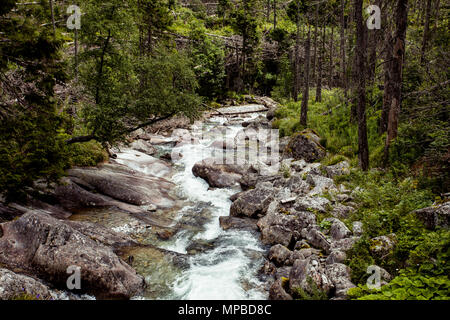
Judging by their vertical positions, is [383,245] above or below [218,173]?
above

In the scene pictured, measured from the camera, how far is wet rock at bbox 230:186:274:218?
1107cm

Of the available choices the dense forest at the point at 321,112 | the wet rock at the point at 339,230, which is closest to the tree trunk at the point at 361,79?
the dense forest at the point at 321,112

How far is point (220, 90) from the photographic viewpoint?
123 ft

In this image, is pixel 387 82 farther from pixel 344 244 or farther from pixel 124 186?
pixel 124 186

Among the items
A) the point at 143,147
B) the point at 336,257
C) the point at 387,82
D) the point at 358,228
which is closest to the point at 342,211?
the point at 358,228

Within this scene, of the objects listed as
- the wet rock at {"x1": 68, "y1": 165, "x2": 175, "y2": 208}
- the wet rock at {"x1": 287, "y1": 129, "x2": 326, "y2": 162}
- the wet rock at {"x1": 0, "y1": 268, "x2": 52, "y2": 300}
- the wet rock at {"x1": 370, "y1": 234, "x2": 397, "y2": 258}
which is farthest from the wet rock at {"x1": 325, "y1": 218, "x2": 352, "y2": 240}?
the wet rock at {"x1": 68, "y1": 165, "x2": 175, "y2": 208}

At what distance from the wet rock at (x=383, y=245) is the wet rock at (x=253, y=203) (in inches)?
195

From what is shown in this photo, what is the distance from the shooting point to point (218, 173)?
15.0m

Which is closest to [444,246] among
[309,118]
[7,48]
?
[7,48]

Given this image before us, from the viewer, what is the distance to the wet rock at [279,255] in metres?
7.82

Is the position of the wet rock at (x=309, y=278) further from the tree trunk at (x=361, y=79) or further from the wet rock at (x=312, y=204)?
the tree trunk at (x=361, y=79)

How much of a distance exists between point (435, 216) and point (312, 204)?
12.4 ft
